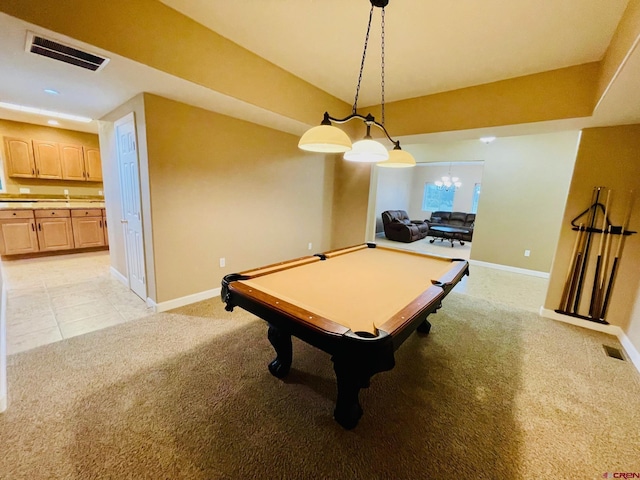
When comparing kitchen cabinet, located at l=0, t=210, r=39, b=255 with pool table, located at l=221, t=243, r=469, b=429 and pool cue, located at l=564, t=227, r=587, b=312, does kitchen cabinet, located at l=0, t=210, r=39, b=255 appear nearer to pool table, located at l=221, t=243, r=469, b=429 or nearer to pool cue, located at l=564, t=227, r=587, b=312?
pool table, located at l=221, t=243, r=469, b=429

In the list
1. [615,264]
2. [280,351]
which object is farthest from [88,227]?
[615,264]

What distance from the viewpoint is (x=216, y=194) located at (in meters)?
3.08

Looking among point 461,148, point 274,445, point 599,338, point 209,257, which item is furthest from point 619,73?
point 461,148

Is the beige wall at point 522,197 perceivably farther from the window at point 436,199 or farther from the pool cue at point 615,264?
the window at point 436,199

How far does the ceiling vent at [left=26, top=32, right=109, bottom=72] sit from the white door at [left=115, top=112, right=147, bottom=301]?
0.71m

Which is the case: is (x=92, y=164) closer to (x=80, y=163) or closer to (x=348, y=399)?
(x=80, y=163)

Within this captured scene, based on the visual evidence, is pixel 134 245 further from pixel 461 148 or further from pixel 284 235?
pixel 461 148

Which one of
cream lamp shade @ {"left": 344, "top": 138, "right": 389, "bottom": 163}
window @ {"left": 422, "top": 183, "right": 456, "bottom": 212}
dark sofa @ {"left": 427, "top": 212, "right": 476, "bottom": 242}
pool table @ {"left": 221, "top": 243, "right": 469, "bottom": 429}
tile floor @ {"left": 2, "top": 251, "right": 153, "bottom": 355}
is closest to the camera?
pool table @ {"left": 221, "top": 243, "right": 469, "bottom": 429}

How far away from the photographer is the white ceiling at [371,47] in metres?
1.83

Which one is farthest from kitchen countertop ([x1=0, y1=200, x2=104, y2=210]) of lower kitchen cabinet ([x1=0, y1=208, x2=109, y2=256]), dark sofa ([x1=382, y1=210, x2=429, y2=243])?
dark sofa ([x1=382, y1=210, x2=429, y2=243])

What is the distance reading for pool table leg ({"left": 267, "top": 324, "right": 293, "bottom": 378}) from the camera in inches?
72.8

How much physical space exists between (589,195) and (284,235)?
3725mm

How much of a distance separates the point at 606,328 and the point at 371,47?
3779 millimetres

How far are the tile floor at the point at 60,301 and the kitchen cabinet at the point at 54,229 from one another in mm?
388
